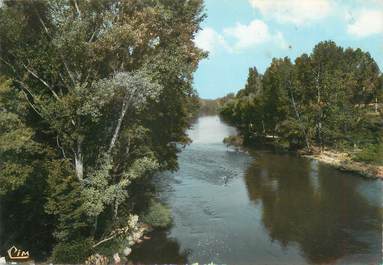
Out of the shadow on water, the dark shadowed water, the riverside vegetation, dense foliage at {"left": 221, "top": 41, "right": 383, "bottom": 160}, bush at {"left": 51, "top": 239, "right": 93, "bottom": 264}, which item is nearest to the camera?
bush at {"left": 51, "top": 239, "right": 93, "bottom": 264}

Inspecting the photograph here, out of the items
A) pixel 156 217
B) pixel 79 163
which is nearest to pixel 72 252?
pixel 79 163

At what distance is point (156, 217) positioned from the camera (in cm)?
3039

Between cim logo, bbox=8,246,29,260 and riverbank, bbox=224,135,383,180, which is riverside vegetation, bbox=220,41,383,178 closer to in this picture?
riverbank, bbox=224,135,383,180

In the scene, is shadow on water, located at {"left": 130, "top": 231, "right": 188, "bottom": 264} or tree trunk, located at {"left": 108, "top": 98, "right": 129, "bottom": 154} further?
shadow on water, located at {"left": 130, "top": 231, "right": 188, "bottom": 264}

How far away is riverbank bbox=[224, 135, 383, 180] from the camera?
45.6 m

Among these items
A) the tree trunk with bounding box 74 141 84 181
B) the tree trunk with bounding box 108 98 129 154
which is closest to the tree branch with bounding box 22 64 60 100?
the tree trunk with bounding box 74 141 84 181

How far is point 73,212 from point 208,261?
739 centimetres

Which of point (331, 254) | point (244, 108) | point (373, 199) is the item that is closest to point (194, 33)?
point (331, 254)

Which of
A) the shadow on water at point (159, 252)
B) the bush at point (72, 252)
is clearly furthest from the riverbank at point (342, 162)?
the bush at point (72, 252)

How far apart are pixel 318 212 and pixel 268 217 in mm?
3612

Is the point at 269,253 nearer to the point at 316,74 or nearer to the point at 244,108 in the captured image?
the point at 316,74

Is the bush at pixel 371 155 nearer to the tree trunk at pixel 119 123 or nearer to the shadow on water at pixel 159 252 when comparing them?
the shadow on water at pixel 159 252

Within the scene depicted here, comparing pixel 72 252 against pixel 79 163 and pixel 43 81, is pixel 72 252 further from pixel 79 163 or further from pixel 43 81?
pixel 43 81

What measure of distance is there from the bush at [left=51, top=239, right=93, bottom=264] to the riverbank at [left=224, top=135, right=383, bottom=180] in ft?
99.9
